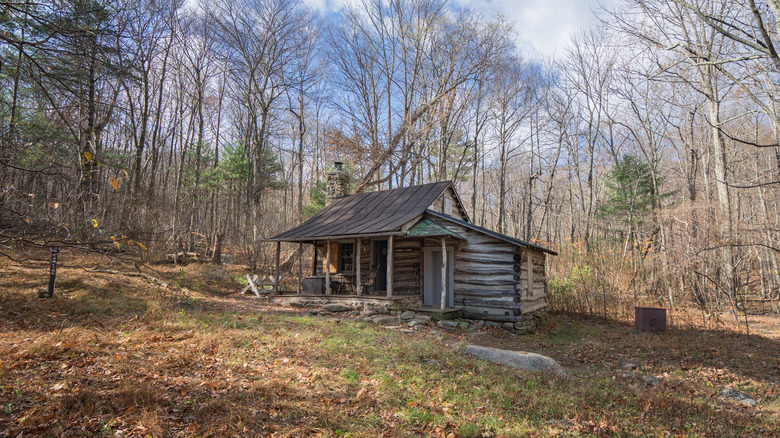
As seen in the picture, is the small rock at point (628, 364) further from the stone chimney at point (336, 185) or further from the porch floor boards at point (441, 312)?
the stone chimney at point (336, 185)

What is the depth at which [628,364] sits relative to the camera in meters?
7.90

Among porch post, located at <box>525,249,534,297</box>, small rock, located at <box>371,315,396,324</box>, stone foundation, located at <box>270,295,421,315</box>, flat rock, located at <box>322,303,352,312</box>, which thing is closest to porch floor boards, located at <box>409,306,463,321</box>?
stone foundation, located at <box>270,295,421,315</box>

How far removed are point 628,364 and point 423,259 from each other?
23.1 feet

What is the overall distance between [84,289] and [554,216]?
33.4 m

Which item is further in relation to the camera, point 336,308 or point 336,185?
point 336,185

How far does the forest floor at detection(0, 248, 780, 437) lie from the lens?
4102mm

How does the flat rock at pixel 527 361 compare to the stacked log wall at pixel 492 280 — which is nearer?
the flat rock at pixel 527 361

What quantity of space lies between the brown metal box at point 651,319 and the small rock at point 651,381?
5.08 meters

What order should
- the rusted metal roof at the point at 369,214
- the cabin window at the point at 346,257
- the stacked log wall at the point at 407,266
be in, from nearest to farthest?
the rusted metal roof at the point at 369,214 → the stacked log wall at the point at 407,266 → the cabin window at the point at 346,257

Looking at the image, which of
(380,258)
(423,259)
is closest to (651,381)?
(423,259)

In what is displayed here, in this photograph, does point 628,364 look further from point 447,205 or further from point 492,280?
point 447,205

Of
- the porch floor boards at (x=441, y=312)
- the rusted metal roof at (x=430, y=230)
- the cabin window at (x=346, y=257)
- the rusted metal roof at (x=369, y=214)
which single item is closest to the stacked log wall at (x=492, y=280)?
the porch floor boards at (x=441, y=312)

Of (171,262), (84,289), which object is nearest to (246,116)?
(171,262)

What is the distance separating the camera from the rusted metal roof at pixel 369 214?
41.7ft
